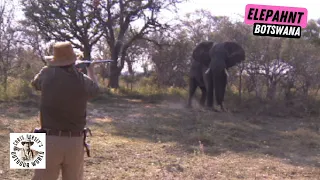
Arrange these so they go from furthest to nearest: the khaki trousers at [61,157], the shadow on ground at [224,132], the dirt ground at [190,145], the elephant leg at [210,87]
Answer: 1. the elephant leg at [210,87]
2. the shadow on ground at [224,132]
3. the dirt ground at [190,145]
4. the khaki trousers at [61,157]

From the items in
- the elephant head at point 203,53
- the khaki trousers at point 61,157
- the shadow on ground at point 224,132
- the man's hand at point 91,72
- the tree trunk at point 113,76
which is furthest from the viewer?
the tree trunk at point 113,76

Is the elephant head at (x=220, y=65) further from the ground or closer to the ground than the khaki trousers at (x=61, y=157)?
further from the ground

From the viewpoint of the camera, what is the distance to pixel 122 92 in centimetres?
1862

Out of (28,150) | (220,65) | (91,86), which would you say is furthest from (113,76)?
(91,86)

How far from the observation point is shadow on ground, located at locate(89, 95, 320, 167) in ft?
23.9

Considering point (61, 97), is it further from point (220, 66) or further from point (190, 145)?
point (220, 66)

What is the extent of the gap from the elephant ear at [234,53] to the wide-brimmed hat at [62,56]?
31.0ft

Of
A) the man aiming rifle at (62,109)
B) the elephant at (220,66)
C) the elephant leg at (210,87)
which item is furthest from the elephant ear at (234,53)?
the man aiming rifle at (62,109)

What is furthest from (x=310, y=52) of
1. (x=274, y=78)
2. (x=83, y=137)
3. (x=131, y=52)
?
(x=131, y=52)

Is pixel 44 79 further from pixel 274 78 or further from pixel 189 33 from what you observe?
pixel 189 33

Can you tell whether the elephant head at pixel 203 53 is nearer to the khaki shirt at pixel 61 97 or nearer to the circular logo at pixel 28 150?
the circular logo at pixel 28 150

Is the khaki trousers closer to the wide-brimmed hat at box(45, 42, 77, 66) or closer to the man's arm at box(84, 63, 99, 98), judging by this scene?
the man's arm at box(84, 63, 99, 98)

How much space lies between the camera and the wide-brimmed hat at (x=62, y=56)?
3.54m

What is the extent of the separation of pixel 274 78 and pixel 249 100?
3.99ft
